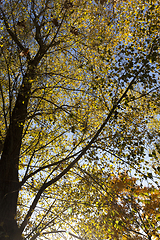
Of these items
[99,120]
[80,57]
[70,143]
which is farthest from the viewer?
[70,143]

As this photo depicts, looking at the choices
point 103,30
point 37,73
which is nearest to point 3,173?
point 37,73

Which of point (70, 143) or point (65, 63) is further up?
point (65, 63)

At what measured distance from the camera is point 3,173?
4.71m

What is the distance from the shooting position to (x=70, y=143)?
7.90m

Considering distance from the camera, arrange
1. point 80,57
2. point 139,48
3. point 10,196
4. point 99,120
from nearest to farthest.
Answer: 1. point 10,196
2. point 139,48
3. point 99,120
4. point 80,57

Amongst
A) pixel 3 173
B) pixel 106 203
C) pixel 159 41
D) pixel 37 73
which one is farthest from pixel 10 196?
pixel 159 41

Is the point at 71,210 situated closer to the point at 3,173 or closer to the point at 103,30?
the point at 3,173

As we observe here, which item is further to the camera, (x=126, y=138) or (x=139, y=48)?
(x=139, y=48)

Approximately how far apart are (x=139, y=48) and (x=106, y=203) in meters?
5.42

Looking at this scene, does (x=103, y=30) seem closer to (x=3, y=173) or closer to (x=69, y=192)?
(x=3, y=173)

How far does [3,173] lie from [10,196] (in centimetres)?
72

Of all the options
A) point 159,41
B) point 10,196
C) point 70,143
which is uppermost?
point 159,41

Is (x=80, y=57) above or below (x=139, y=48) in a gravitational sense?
above

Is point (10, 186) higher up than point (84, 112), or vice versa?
point (84, 112)
